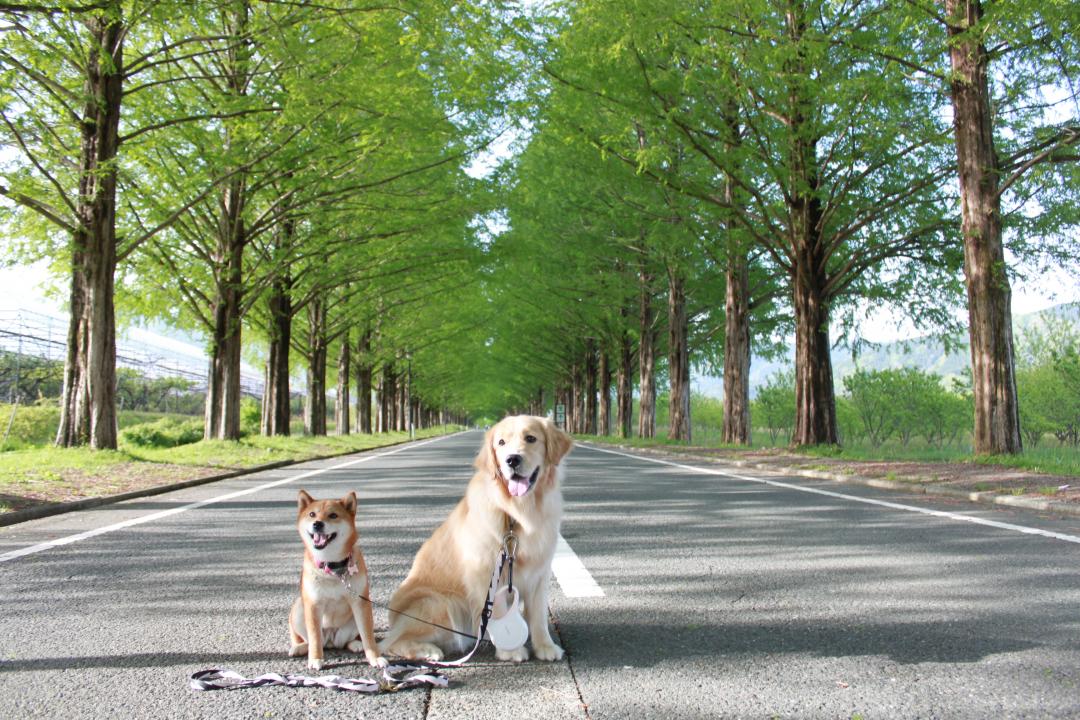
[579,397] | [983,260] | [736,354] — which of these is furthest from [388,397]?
[983,260]

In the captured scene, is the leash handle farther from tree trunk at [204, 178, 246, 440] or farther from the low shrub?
the low shrub

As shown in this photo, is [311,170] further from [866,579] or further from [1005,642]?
[1005,642]

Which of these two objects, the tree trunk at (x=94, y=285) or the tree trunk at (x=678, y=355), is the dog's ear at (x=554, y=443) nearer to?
the tree trunk at (x=94, y=285)

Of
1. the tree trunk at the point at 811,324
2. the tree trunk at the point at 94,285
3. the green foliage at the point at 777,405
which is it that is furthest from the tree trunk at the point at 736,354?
the green foliage at the point at 777,405

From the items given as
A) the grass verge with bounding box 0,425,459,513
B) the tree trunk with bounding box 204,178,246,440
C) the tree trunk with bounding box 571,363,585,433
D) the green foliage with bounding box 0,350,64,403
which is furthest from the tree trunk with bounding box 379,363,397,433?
the grass verge with bounding box 0,425,459,513

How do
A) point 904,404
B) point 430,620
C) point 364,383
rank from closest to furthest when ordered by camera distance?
point 430,620, point 364,383, point 904,404

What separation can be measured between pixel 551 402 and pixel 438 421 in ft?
140

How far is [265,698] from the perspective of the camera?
9.36 feet

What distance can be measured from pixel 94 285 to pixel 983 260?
52.0 feet

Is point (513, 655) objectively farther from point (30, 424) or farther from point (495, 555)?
point (30, 424)

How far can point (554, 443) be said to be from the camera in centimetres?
333

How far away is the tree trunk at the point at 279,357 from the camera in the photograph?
2539cm

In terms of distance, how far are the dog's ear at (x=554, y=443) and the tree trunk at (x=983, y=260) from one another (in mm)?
12263

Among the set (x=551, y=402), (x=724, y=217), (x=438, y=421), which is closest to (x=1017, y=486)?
(x=724, y=217)
